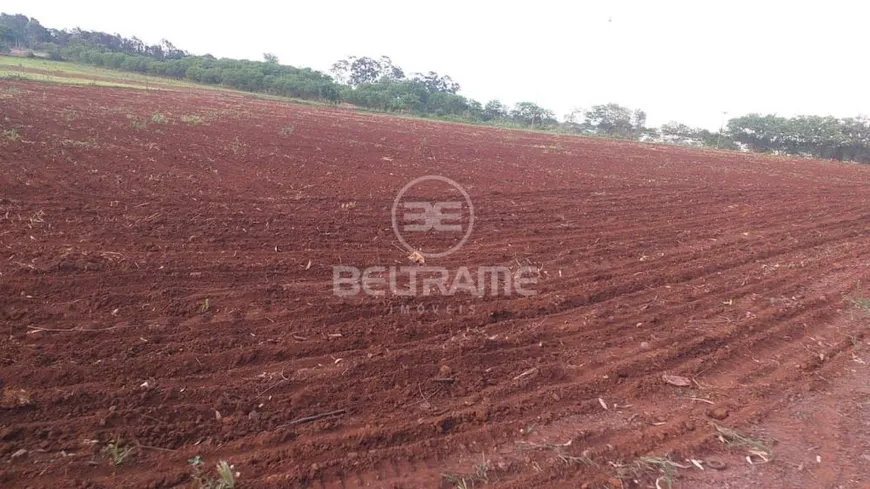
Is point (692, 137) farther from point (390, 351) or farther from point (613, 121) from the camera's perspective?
point (390, 351)

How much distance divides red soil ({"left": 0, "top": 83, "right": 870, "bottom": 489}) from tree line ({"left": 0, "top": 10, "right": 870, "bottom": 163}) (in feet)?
196

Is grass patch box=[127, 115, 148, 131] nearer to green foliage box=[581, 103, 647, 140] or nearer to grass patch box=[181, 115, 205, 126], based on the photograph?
grass patch box=[181, 115, 205, 126]

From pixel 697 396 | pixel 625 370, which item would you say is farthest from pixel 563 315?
pixel 697 396

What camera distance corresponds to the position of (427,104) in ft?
251

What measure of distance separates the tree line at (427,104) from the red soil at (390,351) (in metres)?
59.6

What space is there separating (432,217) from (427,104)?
7256 centimetres

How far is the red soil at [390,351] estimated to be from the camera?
2.48 meters

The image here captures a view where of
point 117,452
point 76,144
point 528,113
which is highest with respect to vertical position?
point 528,113

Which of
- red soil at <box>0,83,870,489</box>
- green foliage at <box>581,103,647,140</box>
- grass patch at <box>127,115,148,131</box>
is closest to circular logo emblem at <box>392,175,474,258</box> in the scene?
red soil at <box>0,83,870,489</box>

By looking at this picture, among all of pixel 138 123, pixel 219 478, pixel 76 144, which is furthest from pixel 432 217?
pixel 138 123

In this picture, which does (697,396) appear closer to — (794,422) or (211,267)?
(794,422)

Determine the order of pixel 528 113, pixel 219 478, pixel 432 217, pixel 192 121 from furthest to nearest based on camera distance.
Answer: pixel 528 113, pixel 192 121, pixel 432 217, pixel 219 478

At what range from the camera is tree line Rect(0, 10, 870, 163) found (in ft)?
174

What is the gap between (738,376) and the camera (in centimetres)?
344
